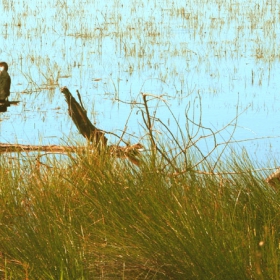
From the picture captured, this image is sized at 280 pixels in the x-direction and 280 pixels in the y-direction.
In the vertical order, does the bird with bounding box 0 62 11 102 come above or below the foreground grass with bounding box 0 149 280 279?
below

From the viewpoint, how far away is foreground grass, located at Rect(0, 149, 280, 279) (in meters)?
3.42

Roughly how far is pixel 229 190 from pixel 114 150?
848 millimetres

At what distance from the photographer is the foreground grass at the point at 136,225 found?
3422 mm

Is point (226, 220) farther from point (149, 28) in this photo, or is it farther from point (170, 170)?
point (149, 28)

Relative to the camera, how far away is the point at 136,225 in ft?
12.0

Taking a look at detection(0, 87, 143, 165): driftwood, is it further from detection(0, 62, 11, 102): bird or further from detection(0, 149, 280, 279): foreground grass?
detection(0, 62, 11, 102): bird

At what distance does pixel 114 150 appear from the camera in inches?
183

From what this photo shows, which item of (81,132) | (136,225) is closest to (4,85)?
(81,132)

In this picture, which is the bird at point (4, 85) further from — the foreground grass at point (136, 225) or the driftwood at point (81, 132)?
the foreground grass at point (136, 225)

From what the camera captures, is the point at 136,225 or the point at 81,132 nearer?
the point at 136,225

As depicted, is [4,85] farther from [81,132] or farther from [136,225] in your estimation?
[136,225]

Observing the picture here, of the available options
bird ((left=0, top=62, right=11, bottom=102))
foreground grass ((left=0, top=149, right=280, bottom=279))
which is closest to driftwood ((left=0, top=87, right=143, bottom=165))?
foreground grass ((left=0, top=149, right=280, bottom=279))

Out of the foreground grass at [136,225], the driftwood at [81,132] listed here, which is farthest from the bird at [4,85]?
the foreground grass at [136,225]

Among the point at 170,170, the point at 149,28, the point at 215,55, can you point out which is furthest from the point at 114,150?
the point at 149,28
